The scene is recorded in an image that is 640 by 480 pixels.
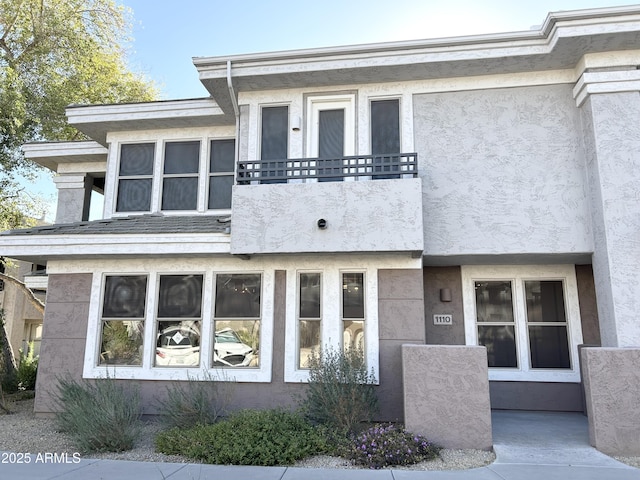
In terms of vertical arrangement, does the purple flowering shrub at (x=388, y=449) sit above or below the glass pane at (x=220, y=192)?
below

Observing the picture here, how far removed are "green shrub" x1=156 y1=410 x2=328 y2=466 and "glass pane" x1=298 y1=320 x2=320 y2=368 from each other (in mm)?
1460

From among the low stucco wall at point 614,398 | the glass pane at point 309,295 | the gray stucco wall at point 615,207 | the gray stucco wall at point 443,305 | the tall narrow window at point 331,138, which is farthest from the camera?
the gray stucco wall at point 443,305

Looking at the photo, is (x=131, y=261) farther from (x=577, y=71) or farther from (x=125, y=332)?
(x=577, y=71)

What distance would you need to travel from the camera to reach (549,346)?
9750 millimetres

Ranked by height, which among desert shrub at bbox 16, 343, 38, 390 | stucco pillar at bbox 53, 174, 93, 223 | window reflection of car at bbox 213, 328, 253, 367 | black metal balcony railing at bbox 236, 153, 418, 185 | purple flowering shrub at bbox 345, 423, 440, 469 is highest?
stucco pillar at bbox 53, 174, 93, 223

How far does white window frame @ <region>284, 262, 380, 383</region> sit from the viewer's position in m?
8.44

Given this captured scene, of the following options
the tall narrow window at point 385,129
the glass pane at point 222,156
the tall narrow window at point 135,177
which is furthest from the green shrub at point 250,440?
the tall narrow window at point 135,177

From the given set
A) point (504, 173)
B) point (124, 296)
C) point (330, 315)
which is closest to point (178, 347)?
point (124, 296)

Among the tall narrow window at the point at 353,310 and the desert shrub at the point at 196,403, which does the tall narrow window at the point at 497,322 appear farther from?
the desert shrub at the point at 196,403

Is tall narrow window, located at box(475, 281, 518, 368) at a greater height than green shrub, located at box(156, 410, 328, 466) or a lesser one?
greater

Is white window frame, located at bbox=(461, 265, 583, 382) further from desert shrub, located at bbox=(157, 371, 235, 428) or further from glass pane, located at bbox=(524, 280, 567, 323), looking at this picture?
desert shrub, located at bbox=(157, 371, 235, 428)

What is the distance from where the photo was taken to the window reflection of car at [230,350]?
29.1 feet

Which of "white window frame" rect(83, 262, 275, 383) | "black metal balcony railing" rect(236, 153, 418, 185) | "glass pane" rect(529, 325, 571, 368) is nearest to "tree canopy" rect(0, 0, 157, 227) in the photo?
"white window frame" rect(83, 262, 275, 383)

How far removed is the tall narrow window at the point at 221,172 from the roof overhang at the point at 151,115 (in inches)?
21.0
